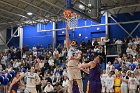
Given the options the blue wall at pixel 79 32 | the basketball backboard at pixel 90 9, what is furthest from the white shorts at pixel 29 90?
the blue wall at pixel 79 32

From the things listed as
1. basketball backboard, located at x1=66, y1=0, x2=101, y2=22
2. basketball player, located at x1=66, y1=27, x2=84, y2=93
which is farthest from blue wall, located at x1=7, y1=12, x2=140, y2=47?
basketball player, located at x1=66, y1=27, x2=84, y2=93

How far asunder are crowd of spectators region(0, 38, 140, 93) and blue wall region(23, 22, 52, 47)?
5.63 feet

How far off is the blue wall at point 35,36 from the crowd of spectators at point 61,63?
1.72 m

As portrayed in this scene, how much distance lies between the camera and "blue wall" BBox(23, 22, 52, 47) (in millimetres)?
36125

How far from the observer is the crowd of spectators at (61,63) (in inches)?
757

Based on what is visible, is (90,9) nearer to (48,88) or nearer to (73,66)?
(48,88)

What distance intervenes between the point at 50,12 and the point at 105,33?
6.24 meters

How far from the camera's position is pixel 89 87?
893 cm

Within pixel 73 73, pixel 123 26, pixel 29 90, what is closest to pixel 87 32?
pixel 123 26

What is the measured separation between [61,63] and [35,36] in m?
11.1

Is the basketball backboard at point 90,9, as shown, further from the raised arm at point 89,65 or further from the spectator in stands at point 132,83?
the raised arm at point 89,65

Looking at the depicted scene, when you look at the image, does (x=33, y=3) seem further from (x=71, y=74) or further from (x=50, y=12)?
(x=71, y=74)

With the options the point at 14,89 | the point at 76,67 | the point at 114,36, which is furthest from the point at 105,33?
the point at 76,67

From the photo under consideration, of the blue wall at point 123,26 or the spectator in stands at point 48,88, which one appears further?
the blue wall at point 123,26
